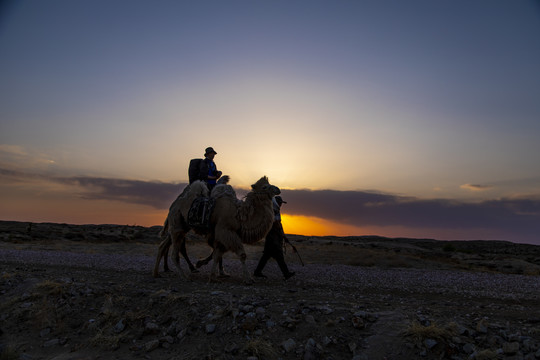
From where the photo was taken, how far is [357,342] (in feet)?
20.7

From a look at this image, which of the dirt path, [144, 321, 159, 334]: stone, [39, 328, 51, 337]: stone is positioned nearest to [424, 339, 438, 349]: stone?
the dirt path

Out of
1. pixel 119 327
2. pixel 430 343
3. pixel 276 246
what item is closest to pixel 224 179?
pixel 276 246

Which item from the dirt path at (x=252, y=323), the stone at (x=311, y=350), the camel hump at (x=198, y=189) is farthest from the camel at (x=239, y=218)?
the stone at (x=311, y=350)

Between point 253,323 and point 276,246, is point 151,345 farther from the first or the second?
point 276,246

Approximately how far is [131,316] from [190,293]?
4.64 feet

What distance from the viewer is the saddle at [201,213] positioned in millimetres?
11750

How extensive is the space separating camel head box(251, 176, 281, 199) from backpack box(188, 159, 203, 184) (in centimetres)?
239

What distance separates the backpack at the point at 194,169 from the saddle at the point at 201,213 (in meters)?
1.49

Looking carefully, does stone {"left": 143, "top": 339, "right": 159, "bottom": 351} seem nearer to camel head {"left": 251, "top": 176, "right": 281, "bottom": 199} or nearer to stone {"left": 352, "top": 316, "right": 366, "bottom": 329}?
stone {"left": 352, "top": 316, "right": 366, "bottom": 329}

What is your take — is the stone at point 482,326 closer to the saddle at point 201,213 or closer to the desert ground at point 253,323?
the desert ground at point 253,323

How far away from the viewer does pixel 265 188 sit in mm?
11609

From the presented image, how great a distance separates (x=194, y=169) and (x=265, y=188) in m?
3.01

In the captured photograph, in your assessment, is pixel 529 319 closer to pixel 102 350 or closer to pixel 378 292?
pixel 378 292

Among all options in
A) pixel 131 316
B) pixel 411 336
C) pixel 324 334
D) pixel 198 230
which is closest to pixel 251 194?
pixel 198 230
